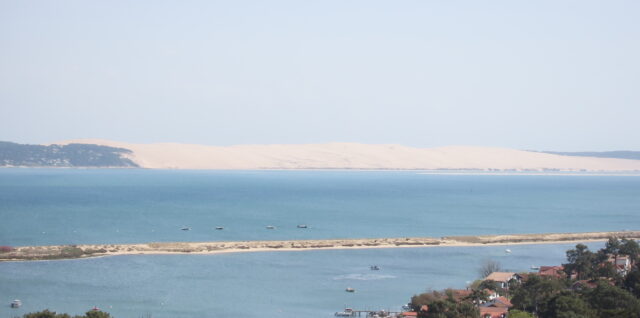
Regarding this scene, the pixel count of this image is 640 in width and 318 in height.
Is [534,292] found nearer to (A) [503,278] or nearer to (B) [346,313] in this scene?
(B) [346,313]

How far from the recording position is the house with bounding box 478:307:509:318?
2462 centimetres

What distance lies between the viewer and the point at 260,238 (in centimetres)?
5112

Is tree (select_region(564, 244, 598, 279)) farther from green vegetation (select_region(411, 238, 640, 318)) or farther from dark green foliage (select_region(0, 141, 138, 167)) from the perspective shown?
dark green foliage (select_region(0, 141, 138, 167))

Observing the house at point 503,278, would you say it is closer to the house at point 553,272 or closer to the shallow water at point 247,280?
the house at point 553,272

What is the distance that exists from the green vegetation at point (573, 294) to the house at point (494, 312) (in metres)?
0.34

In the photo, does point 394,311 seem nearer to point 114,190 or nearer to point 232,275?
point 232,275

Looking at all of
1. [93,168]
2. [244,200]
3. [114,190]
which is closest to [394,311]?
[244,200]

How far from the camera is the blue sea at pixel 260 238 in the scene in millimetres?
30844

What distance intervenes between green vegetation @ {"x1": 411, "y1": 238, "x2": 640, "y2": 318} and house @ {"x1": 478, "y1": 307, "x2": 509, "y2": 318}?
0.34 meters

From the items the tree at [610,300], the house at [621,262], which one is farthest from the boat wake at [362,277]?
the tree at [610,300]

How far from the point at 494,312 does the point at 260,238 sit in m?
27.2

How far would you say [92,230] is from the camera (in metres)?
53.0

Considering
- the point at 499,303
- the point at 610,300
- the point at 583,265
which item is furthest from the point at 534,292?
the point at 583,265

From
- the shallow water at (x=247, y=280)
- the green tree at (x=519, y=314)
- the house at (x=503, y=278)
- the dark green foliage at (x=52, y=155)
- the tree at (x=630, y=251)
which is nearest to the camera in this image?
the green tree at (x=519, y=314)
